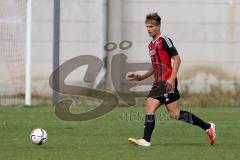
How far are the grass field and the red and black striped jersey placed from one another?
111cm

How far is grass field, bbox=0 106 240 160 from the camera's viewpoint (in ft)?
34.9

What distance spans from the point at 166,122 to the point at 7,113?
421cm

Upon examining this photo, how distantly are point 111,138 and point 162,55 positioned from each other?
81.4 inches

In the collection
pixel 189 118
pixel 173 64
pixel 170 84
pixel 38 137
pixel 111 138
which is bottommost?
pixel 111 138

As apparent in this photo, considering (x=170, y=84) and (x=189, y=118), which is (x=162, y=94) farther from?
(x=189, y=118)

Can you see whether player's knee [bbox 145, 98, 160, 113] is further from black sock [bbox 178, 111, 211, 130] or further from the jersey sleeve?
the jersey sleeve

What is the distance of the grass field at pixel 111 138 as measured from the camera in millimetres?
10641

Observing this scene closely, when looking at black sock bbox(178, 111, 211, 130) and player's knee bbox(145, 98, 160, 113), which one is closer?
player's knee bbox(145, 98, 160, 113)

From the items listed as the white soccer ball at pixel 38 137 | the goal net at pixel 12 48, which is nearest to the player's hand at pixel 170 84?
the white soccer ball at pixel 38 137

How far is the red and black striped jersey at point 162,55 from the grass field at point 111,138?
1110mm

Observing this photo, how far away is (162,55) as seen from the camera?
1205 centimetres
